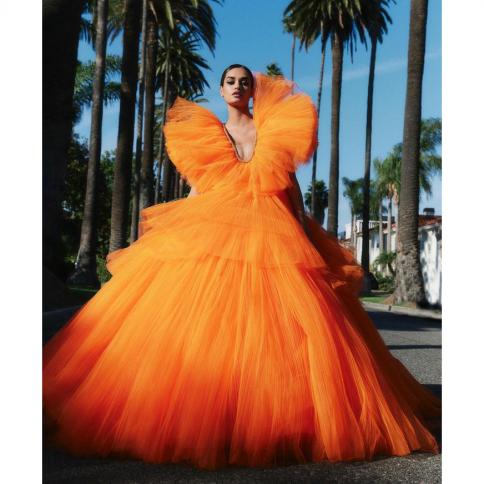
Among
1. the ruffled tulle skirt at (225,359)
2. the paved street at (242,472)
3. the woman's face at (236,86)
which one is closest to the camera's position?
the paved street at (242,472)

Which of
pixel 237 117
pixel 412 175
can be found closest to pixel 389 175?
pixel 412 175

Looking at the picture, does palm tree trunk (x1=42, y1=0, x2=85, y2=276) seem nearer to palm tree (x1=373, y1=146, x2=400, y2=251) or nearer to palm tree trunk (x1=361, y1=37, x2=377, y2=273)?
palm tree trunk (x1=361, y1=37, x2=377, y2=273)

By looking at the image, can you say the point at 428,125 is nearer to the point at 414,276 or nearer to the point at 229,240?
the point at 414,276

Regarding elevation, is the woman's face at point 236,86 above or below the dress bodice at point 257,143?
above

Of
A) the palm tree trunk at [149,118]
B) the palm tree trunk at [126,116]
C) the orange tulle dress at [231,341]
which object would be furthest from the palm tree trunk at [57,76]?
the palm tree trunk at [149,118]

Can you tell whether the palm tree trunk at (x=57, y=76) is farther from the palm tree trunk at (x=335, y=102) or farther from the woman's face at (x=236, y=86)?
the palm tree trunk at (x=335, y=102)

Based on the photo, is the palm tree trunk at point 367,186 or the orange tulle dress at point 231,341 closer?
the orange tulle dress at point 231,341

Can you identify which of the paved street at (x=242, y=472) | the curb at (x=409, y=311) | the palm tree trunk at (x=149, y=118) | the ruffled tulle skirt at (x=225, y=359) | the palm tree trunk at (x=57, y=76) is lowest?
the curb at (x=409, y=311)

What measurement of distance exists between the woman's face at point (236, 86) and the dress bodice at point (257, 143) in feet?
0.22

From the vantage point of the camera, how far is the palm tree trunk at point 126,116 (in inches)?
507

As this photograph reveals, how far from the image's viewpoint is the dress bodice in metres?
3.00

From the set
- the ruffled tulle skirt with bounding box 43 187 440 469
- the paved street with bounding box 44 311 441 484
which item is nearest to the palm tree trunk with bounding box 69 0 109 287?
the ruffled tulle skirt with bounding box 43 187 440 469
